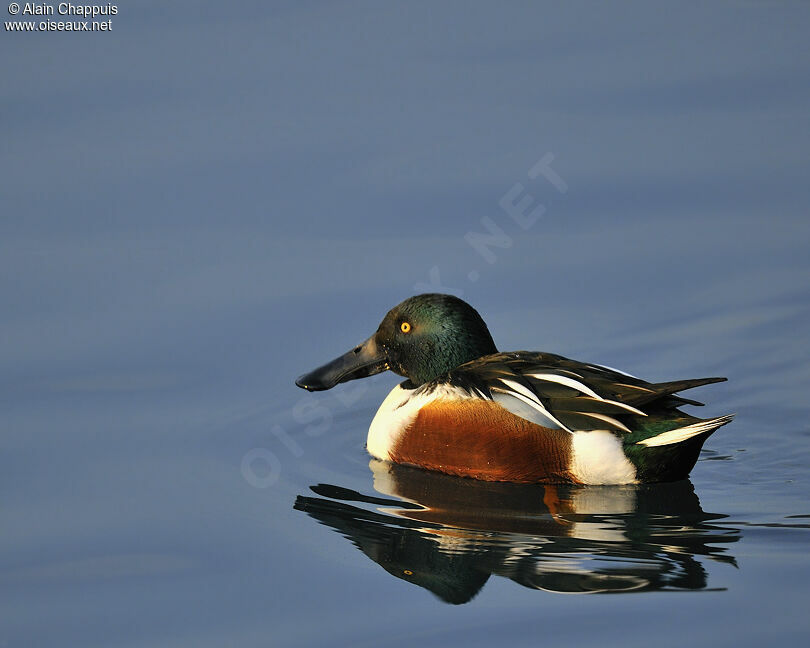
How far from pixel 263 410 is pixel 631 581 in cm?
326

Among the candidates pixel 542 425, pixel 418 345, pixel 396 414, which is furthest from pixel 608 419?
pixel 418 345

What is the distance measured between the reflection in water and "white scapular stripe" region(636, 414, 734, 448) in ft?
0.94

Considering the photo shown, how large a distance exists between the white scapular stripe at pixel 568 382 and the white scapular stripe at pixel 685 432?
0.38m

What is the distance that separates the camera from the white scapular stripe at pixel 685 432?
7.79 m

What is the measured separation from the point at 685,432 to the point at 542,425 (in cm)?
82

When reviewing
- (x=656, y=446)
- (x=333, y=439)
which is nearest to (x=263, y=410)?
(x=333, y=439)

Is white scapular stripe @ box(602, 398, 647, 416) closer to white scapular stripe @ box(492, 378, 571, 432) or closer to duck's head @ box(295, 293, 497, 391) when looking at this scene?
white scapular stripe @ box(492, 378, 571, 432)

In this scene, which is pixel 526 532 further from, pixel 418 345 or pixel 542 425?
pixel 418 345

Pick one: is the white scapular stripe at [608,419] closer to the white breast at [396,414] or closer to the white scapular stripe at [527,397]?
the white scapular stripe at [527,397]

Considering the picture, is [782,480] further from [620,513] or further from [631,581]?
[631,581]

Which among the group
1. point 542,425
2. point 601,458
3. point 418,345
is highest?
point 418,345

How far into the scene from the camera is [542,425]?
8266 millimetres

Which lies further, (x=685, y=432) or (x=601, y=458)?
(x=601, y=458)

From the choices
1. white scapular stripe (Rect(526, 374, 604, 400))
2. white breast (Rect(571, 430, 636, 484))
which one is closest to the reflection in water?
white breast (Rect(571, 430, 636, 484))
